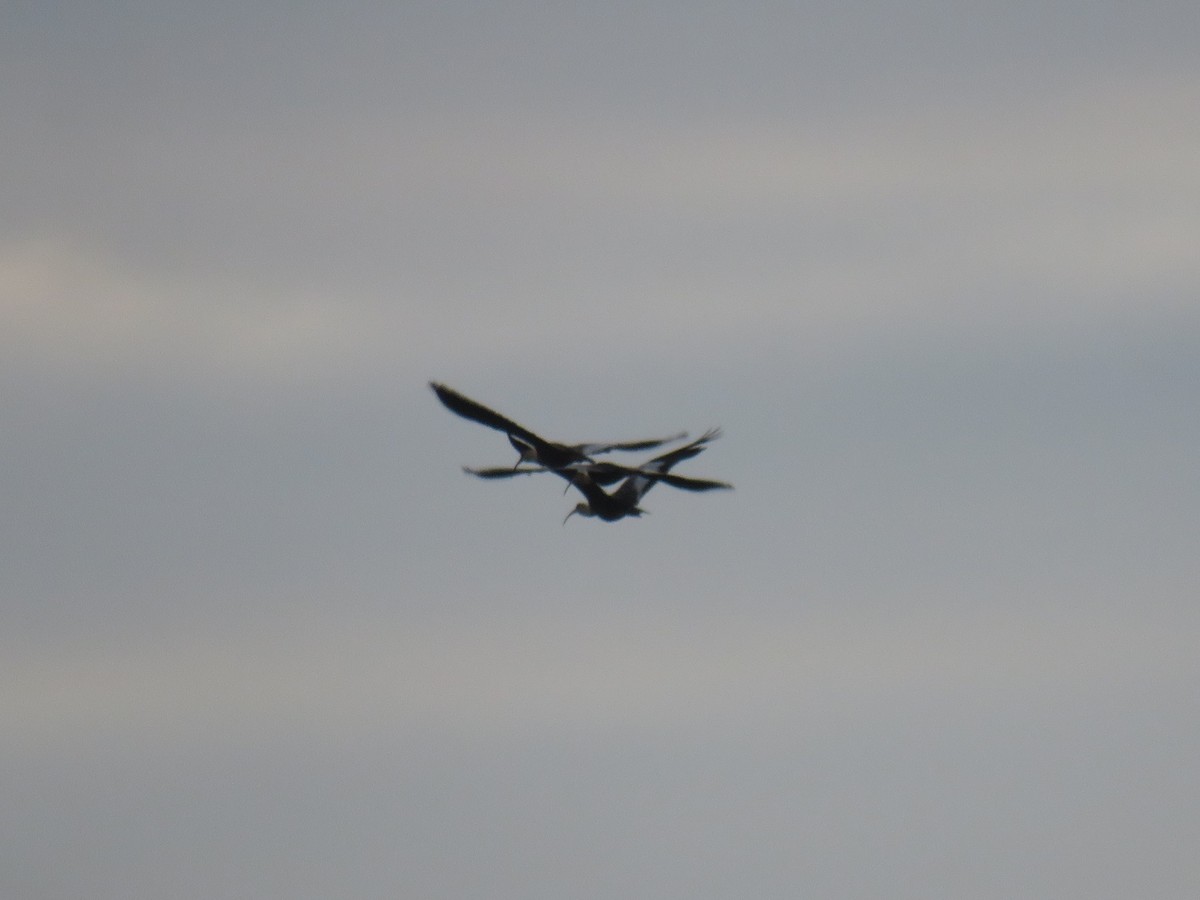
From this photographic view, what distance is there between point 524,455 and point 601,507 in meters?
2.43

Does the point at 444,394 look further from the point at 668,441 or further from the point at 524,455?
the point at 668,441

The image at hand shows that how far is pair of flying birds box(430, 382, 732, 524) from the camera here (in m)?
28.6

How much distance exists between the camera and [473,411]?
93.6 ft

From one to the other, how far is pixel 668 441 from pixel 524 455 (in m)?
2.77

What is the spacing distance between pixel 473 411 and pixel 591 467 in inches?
102

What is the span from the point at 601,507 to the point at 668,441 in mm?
1920

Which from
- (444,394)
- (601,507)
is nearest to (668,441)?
(601,507)

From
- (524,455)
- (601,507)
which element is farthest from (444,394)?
(601,507)

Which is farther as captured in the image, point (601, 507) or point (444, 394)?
point (601, 507)

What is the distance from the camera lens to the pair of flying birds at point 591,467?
28.6 meters

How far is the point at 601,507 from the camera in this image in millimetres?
31047

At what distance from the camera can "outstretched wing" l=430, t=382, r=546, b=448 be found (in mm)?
28391

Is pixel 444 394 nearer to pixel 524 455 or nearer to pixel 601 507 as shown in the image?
pixel 524 455

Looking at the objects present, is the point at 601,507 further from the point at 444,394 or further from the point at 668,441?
the point at 444,394
